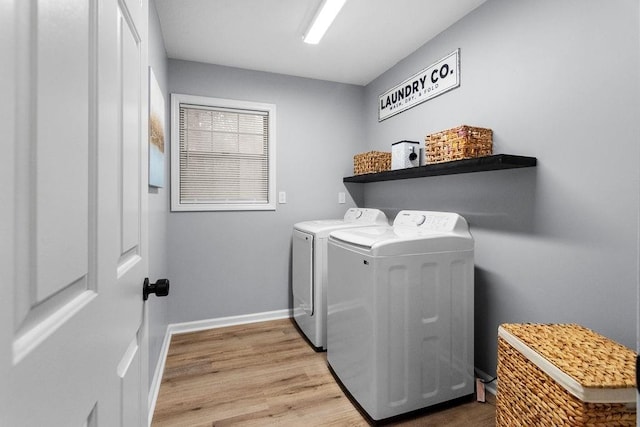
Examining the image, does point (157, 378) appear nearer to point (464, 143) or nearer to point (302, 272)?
point (302, 272)

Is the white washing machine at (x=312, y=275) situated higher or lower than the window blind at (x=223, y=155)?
lower

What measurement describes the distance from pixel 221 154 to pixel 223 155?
0.07 feet

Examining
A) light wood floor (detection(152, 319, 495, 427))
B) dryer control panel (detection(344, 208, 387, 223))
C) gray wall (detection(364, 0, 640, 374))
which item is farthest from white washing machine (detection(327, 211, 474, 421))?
dryer control panel (detection(344, 208, 387, 223))

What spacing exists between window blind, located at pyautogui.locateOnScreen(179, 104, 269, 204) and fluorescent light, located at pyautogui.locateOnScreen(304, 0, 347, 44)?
957mm

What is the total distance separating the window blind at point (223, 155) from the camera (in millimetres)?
2867

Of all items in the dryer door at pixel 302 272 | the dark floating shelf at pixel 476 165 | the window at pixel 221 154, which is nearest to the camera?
the dark floating shelf at pixel 476 165

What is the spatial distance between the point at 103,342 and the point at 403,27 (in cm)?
256

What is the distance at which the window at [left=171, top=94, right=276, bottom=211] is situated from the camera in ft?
9.29

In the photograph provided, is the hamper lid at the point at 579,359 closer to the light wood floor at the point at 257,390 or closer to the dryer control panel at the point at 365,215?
the light wood floor at the point at 257,390

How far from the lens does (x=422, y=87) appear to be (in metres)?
2.52

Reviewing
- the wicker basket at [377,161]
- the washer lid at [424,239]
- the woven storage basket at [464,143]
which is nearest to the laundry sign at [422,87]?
the wicker basket at [377,161]

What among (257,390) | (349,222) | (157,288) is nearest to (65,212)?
(157,288)

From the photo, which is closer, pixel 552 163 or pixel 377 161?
pixel 552 163

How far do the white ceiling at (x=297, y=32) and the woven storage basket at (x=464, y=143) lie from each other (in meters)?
0.87
